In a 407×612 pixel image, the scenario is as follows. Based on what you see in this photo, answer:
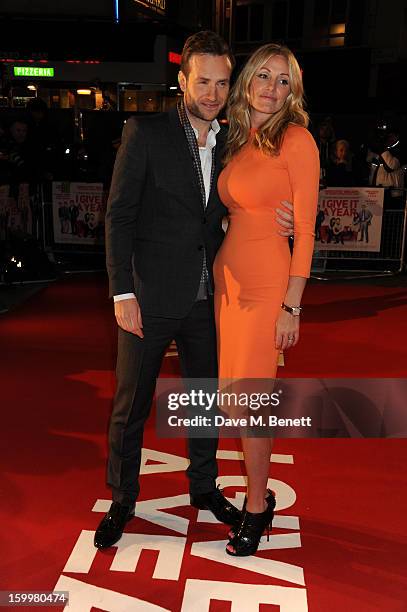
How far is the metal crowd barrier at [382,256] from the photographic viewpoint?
8.30m

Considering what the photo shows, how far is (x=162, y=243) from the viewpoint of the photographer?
237 cm

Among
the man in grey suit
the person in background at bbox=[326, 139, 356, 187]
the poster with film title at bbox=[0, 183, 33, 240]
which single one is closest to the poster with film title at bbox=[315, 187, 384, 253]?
the person in background at bbox=[326, 139, 356, 187]

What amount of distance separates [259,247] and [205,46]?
0.75 metres

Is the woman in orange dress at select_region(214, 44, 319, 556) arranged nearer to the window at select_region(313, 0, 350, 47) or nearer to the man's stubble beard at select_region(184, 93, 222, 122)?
the man's stubble beard at select_region(184, 93, 222, 122)

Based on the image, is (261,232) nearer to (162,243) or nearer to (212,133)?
(162,243)

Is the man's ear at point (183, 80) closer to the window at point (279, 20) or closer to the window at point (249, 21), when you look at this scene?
the window at point (279, 20)

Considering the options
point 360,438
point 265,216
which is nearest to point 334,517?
point 360,438

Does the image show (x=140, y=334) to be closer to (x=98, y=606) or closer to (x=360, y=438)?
(x=98, y=606)

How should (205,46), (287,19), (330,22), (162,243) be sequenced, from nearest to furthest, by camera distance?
(205,46) → (162,243) → (330,22) → (287,19)

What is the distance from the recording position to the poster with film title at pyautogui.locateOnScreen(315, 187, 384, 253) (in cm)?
811

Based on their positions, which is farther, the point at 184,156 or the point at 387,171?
the point at 387,171

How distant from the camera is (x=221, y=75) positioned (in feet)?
7.43

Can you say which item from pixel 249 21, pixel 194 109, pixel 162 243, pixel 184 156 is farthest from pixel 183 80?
pixel 249 21

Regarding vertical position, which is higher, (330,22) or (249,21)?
(249,21)
